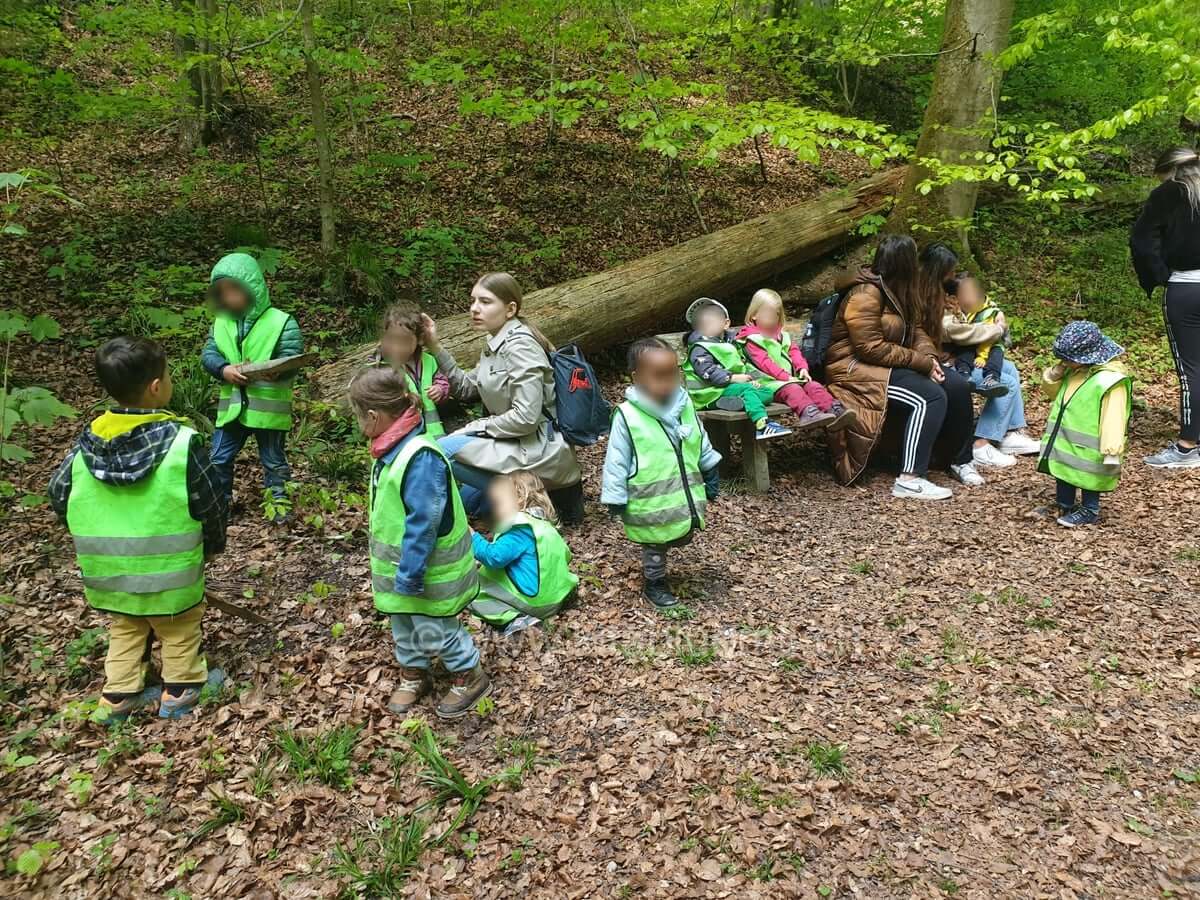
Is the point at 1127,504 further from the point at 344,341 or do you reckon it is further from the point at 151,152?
the point at 151,152

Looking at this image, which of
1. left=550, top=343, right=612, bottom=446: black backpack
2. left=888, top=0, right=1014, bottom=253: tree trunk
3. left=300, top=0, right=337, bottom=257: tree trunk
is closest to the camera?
left=550, top=343, right=612, bottom=446: black backpack

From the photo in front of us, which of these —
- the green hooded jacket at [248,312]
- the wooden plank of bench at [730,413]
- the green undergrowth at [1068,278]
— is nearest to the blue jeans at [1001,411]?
the wooden plank of bench at [730,413]

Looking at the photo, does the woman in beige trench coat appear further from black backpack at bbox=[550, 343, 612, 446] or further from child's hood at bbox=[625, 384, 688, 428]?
child's hood at bbox=[625, 384, 688, 428]

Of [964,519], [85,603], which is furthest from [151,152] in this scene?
[964,519]

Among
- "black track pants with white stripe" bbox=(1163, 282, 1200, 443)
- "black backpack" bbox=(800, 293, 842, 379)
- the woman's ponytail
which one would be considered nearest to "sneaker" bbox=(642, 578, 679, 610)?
"black backpack" bbox=(800, 293, 842, 379)

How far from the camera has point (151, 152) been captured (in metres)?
10.3

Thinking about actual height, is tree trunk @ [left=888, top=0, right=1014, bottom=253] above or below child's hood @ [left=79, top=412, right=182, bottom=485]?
above

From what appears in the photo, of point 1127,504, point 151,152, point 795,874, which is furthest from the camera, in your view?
point 151,152

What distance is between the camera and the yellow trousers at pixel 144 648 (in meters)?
3.27

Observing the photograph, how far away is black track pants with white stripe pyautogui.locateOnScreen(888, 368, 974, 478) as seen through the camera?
18.7ft

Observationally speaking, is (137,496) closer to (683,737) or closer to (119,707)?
(119,707)

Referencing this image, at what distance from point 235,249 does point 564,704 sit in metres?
6.51

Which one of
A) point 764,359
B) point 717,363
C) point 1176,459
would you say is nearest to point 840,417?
point 764,359

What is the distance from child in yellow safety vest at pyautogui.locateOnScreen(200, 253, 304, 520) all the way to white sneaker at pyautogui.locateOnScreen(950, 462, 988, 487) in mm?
5125
